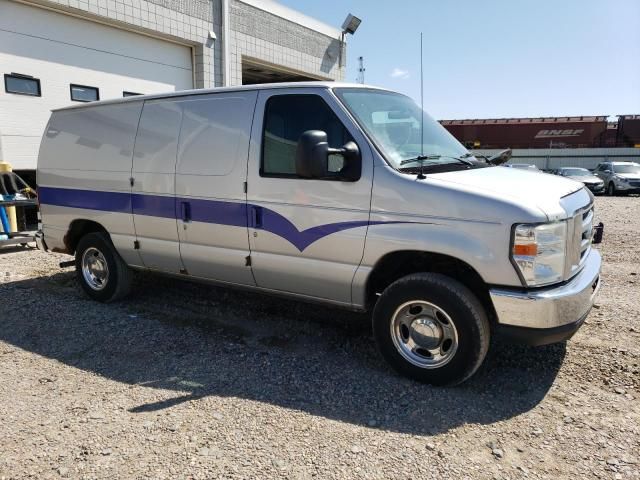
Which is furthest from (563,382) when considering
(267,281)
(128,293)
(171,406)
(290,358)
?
(128,293)

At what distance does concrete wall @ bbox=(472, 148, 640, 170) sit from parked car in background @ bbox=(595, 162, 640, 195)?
8896 millimetres

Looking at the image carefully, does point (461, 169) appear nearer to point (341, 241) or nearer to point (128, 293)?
point (341, 241)

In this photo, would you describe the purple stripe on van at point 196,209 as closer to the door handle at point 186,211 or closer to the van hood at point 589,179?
the door handle at point 186,211

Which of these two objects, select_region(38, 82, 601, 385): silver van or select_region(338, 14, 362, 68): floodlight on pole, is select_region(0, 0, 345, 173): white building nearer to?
select_region(338, 14, 362, 68): floodlight on pole

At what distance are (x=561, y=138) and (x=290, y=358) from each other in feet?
114

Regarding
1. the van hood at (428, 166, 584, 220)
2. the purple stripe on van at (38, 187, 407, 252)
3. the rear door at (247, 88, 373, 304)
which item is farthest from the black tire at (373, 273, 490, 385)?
the van hood at (428, 166, 584, 220)

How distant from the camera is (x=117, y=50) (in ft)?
38.4

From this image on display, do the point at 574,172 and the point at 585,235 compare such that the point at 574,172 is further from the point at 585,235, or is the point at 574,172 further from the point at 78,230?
the point at 78,230

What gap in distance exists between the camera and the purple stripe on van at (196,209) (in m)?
4.14

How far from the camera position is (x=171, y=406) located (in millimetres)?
3525

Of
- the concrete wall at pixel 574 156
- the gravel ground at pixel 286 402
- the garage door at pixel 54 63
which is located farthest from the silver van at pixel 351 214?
the concrete wall at pixel 574 156

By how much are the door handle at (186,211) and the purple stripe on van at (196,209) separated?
30mm

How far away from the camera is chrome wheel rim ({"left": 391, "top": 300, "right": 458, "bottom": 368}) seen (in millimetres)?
3676

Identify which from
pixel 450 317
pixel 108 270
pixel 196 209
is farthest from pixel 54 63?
pixel 450 317
